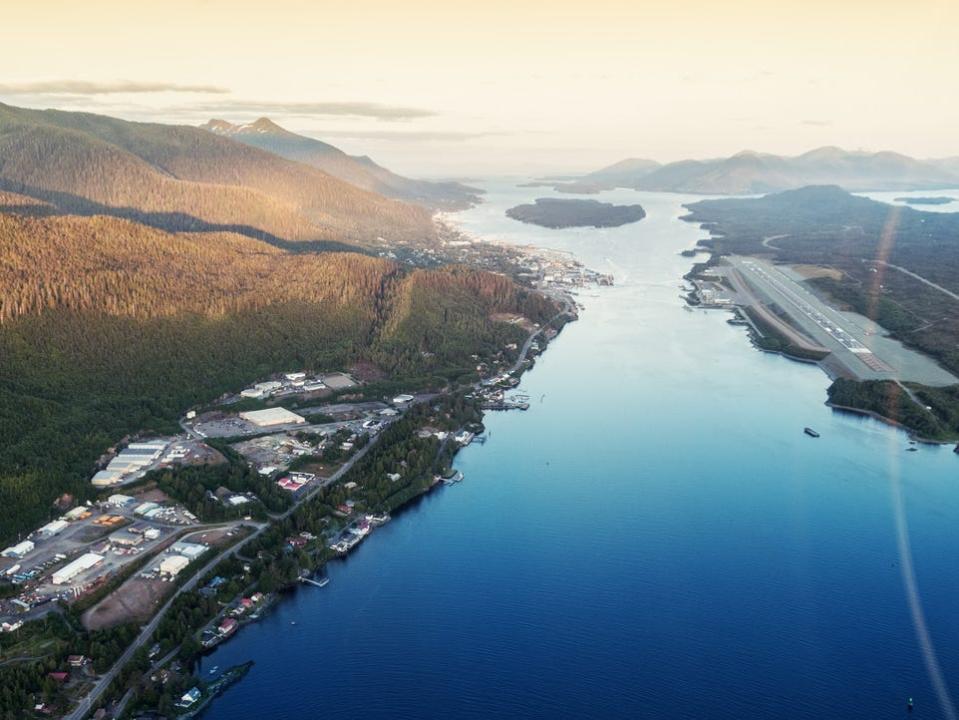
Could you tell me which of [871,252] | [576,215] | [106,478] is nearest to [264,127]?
[576,215]

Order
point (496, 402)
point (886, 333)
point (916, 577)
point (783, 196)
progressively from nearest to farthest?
1. point (916, 577)
2. point (496, 402)
3. point (886, 333)
4. point (783, 196)

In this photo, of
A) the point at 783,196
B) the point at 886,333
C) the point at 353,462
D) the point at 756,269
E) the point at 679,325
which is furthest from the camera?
the point at 783,196

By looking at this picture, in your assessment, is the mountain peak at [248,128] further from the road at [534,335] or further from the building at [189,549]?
the building at [189,549]

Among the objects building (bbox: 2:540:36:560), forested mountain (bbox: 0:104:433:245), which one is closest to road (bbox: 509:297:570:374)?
building (bbox: 2:540:36:560)

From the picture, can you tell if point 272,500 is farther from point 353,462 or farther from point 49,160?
point 49,160

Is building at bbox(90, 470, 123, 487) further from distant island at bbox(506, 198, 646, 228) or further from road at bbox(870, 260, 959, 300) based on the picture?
distant island at bbox(506, 198, 646, 228)

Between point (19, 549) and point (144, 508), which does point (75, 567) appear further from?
point (144, 508)

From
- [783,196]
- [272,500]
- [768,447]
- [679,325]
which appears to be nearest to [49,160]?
[679,325]
